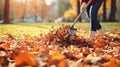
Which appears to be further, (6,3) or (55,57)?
(6,3)

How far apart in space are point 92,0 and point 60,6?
186 ft

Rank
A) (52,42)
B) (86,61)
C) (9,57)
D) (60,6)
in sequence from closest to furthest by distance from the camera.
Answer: (86,61), (9,57), (52,42), (60,6)

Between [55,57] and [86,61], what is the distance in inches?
20.4

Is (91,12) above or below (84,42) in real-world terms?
above

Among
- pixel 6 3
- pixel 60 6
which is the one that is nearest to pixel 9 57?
pixel 6 3

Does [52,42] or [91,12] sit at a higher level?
[91,12]

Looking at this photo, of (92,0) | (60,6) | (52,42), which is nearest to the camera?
(52,42)

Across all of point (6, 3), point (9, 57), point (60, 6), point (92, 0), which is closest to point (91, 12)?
point (92, 0)

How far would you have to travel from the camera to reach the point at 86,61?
3121 mm

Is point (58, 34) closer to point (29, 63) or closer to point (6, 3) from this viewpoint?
point (29, 63)

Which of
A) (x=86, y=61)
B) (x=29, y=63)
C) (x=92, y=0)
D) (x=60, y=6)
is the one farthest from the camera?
(x=60, y=6)

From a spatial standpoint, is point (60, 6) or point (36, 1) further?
point (60, 6)

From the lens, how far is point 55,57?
2697mm

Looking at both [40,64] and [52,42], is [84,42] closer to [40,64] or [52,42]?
[52,42]
